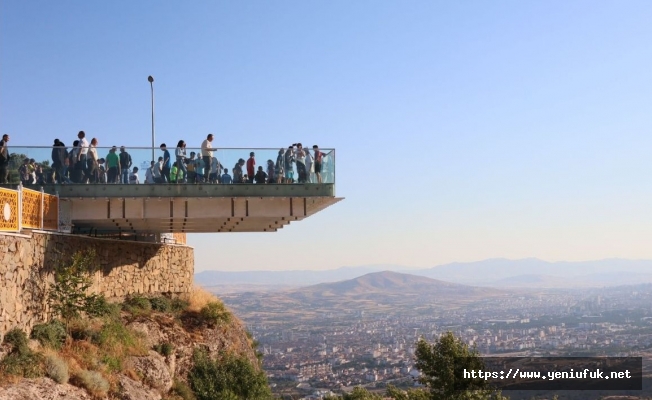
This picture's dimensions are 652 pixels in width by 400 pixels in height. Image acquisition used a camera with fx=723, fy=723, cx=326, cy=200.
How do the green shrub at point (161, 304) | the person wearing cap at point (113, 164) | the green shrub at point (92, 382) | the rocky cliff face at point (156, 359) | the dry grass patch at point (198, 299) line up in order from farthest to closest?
the dry grass patch at point (198, 299) → the green shrub at point (161, 304) → the person wearing cap at point (113, 164) → the green shrub at point (92, 382) → the rocky cliff face at point (156, 359)

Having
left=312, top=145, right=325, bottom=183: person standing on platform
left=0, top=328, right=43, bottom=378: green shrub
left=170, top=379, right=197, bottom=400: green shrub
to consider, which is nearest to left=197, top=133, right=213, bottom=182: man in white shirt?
left=312, top=145, right=325, bottom=183: person standing on platform

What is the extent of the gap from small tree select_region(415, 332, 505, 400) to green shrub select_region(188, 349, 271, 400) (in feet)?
15.8

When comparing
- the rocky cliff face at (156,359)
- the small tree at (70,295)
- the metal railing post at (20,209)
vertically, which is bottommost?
the rocky cliff face at (156,359)

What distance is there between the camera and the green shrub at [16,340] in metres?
14.5

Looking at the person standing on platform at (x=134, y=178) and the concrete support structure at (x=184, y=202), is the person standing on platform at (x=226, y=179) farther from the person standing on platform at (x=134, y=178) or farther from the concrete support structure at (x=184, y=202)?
the person standing on platform at (x=134, y=178)

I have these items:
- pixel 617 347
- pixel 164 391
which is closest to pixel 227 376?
pixel 164 391

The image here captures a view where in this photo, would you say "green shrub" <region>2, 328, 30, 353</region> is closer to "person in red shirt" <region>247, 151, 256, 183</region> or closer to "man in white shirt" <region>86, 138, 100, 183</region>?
"man in white shirt" <region>86, 138, 100, 183</region>

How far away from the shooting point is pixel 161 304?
23.0 metres

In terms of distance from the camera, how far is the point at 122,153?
19.2m

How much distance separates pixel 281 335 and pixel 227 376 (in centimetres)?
14107

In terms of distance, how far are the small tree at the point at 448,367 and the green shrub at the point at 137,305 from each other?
824 centimetres

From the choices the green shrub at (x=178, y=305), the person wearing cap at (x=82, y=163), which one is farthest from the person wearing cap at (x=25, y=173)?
the green shrub at (x=178, y=305)

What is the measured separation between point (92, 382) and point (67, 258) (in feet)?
13.8

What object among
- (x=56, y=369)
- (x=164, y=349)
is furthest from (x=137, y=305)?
(x=56, y=369)
